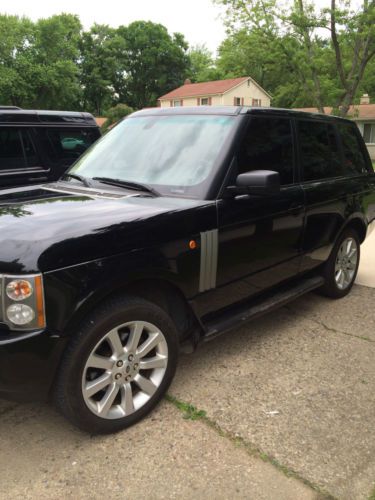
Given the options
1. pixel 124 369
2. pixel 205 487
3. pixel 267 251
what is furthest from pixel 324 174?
pixel 205 487

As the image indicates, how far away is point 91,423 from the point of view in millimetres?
2543

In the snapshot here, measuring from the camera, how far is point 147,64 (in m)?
66.9

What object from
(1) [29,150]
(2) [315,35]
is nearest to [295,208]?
(1) [29,150]

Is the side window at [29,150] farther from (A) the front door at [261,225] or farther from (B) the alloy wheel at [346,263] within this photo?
(B) the alloy wheel at [346,263]

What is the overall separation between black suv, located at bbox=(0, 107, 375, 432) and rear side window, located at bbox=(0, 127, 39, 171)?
2147mm

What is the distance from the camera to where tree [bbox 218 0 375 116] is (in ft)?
62.4

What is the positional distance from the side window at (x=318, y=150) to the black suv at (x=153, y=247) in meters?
0.02

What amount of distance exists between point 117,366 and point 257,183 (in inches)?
57.1

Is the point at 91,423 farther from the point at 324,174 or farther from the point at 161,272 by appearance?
the point at 324,174

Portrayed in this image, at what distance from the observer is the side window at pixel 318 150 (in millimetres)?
3982

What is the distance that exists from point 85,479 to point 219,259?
4.98ft

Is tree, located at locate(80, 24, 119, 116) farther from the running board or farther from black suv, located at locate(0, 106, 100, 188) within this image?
the running board

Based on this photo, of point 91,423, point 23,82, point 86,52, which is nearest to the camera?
point 91,423

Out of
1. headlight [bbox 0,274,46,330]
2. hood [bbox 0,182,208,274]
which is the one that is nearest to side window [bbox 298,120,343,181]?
hood [bbox 0,182,208,274]
